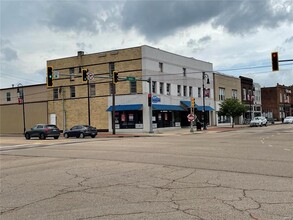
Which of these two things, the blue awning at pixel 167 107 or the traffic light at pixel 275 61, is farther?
the blue awning at pixel 167 107

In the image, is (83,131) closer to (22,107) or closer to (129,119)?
(129,119)

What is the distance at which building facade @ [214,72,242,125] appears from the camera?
2421 inches

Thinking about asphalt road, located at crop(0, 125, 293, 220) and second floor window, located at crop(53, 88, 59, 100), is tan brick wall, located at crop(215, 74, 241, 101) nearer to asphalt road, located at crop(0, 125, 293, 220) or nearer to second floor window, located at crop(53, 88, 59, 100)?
second floor window, located at crop(53, 88, 59, 100)

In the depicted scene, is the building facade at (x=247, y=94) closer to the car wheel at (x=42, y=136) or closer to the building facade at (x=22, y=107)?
the building facade at (x=22, y=107)

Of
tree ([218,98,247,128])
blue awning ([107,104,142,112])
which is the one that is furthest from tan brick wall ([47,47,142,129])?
tree ([218,98,247,128])

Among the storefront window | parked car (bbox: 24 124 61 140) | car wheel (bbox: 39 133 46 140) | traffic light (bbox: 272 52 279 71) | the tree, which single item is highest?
traffic light (bbox: 272 52 279 71)

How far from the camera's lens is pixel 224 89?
6475 centimetres

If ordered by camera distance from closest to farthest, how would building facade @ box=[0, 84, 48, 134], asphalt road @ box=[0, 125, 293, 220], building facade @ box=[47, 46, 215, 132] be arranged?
1. asphalt road @ box=[0, 125, 293, 220]
2. building facade @ box=[47, 46, 215, 132]
3. building facade @ box=[0, 84, 48, 134]

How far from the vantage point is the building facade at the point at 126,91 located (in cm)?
4434

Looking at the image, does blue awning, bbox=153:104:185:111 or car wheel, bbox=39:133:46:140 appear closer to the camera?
car wheel, bbox=39:133:46:140

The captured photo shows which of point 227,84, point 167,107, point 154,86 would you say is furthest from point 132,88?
point 227,84

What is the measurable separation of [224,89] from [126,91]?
2507 cm

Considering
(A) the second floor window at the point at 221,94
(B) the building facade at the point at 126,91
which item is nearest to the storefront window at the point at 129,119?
(B) the building facade at the point at 126,91

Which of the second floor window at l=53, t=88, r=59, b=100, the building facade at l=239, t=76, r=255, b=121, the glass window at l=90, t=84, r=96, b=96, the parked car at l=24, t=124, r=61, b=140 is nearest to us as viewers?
the parked car at l=24, t=124, r=61, b=140
